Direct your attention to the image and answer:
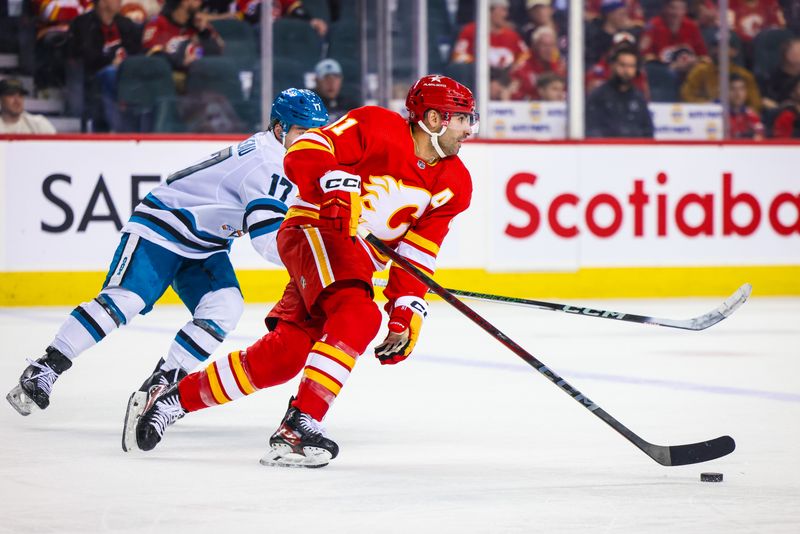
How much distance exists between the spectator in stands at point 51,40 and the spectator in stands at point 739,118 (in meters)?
3.88

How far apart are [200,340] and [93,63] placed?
4.13 metres

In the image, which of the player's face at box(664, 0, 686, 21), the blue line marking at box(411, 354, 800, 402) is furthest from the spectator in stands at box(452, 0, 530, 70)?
the blue line marking at box(411, 354, 800, 402)

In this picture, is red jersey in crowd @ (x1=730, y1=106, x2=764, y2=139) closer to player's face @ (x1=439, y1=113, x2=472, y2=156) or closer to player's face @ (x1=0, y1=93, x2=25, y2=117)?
player's face @ (x1=0, y1=93, x2=25, y2=117)

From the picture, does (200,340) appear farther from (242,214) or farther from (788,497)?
(788,497)

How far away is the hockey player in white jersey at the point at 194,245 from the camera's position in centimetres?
406

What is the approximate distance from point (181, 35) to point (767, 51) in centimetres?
355

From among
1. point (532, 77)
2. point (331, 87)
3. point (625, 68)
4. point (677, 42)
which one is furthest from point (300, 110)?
point (677, 42)

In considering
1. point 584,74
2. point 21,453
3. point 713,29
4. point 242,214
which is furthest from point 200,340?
point 713,29

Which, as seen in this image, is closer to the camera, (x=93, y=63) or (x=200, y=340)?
(x=200, y=340)

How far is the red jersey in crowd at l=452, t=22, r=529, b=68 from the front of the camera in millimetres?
8406

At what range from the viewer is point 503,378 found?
16.9ft

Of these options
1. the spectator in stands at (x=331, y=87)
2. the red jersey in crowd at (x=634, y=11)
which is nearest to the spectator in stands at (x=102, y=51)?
the spectator in stands at (x=331, y=87)

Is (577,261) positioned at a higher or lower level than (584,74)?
lower

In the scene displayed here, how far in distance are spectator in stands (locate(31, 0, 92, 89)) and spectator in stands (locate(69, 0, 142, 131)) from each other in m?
0.05
